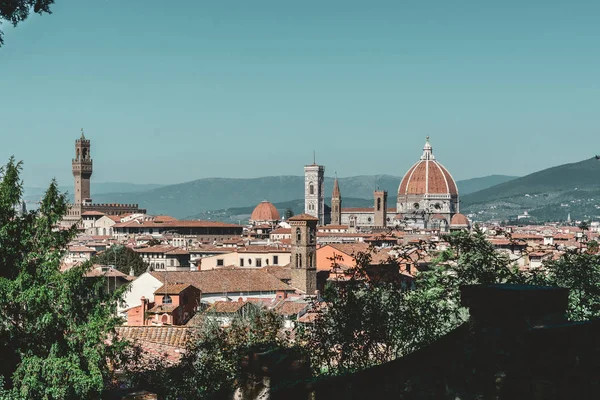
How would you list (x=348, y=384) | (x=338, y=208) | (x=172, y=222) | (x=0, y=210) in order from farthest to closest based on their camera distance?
(x=338, y=208) → (x=172, y=222) → (x=0, y=210) → (x=348, y=384)

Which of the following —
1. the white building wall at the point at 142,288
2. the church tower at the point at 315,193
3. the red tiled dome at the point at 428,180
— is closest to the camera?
the white building wall at the point at 142,288

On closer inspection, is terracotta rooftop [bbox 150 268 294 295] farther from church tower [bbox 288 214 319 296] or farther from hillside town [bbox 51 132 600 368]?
church tower [bbox 288 214 319 296]

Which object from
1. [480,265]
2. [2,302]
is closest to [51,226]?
[2,302]

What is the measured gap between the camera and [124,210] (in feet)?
505

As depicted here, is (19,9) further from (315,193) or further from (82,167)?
(315,193)

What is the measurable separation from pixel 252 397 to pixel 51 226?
6.33 metres

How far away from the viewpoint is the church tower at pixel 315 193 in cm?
15000

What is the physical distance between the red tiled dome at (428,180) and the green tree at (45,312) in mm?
127603

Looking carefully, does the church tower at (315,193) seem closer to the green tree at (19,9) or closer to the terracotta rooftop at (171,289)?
the terracotta rooftop at (171,289)

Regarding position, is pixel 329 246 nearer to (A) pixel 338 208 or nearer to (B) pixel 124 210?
(A) pixel 338 208

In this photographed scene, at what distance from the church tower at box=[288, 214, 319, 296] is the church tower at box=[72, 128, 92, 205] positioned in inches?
3872

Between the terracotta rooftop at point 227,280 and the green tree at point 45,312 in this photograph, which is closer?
the green tree at point 45,312

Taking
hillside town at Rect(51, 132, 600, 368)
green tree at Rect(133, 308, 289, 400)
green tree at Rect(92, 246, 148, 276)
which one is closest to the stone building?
hillside town at Rect(51, 132, 600, 368)

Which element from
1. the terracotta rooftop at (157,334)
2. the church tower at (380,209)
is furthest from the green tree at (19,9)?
the church tower at (380,209)
